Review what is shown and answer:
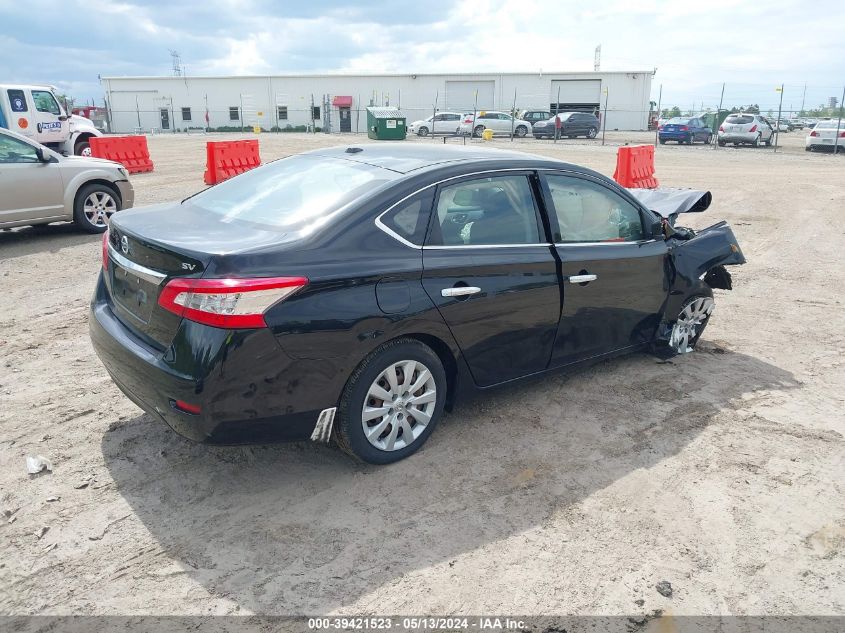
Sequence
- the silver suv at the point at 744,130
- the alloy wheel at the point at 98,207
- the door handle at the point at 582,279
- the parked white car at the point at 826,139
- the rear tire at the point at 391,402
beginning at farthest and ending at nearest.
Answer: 1. the silver suv at the point at 744,130
2. the parked white car at the point at 826,139
3. the alloy wheel at the point at 98,207
4. the door handle at the point at 582,279
5. the rear tire at the point at 391,402

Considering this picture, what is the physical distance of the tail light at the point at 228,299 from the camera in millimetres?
3012

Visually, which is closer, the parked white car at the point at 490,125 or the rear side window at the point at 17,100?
the rear side window at the point at 17,100

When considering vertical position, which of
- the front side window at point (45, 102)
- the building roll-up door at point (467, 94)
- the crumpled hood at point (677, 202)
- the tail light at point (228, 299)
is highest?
the building roll-up door at point (467, 94)

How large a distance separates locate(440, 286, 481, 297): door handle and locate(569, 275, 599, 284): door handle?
0.80 metres

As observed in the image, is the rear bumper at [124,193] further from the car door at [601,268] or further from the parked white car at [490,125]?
the parked white car at [490,125]

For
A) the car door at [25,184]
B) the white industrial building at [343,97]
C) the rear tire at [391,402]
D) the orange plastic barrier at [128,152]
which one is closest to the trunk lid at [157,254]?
the rear tire at [391,402]

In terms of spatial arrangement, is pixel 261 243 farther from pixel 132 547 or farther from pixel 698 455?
pixel 698 455

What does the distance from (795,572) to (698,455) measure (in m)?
1.03

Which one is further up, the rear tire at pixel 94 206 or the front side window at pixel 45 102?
the front side window at pixel 45 102

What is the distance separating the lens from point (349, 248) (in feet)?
11.1

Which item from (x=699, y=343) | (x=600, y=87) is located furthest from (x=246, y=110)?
(x=699, y=343)

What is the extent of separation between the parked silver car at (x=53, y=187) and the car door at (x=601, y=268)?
25.4 feet

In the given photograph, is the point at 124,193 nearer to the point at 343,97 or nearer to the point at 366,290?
the point at 366,290

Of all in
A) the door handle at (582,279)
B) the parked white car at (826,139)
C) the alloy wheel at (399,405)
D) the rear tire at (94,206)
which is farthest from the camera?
the parked white car at (826,139)
